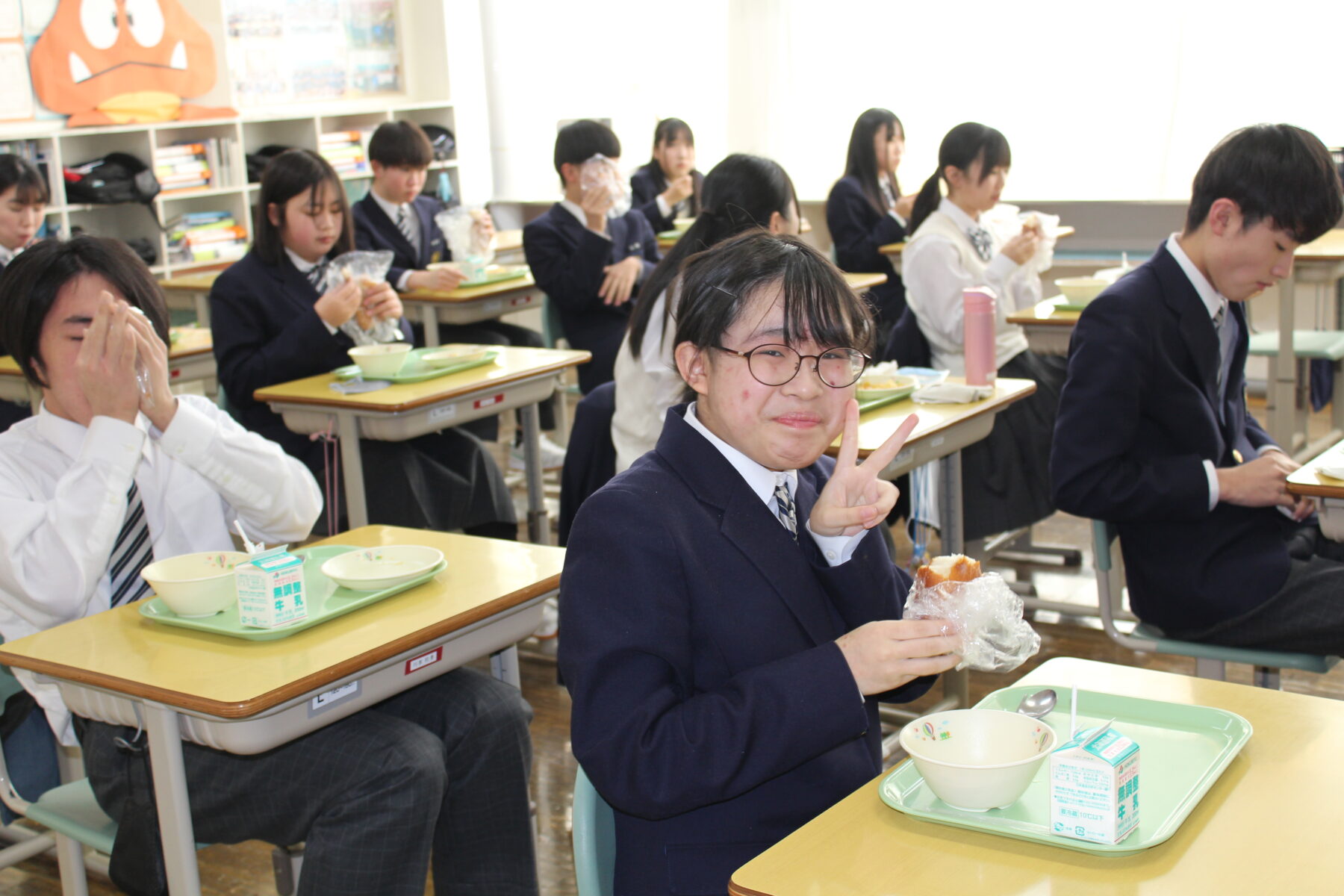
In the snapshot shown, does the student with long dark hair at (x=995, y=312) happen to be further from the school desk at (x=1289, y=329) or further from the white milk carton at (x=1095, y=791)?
the white milk carton at (x=1095, y=791)

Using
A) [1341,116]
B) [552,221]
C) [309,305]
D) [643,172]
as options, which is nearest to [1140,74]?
[1341,116]

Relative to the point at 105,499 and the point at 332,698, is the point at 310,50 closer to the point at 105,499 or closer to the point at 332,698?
the point at 105,499

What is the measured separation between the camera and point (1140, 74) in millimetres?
6039

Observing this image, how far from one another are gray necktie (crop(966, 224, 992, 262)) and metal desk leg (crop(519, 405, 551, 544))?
1.33 m

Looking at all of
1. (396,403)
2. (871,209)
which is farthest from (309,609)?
(871,209)

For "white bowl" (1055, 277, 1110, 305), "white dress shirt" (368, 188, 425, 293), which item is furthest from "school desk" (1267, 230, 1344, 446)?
"white dress shirt" (368, 188, 425, 293)

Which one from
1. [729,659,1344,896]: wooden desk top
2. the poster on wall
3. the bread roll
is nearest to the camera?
[729,659,1344,896]: wooden desk top

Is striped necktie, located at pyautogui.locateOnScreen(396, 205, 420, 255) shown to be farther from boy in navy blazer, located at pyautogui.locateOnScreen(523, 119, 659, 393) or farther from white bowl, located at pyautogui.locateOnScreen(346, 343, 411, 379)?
white bowl, located at pyautogui.locateOnScreen(346, 343, 411, 379)

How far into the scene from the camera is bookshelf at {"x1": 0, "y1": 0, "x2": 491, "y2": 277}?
19.7 ft

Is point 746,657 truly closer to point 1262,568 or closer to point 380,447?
point 1262,568

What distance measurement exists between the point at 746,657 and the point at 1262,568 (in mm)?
1149

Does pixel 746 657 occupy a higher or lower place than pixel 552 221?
lower

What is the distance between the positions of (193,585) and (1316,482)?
165 cm

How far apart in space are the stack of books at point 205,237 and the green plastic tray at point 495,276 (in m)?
2.17
